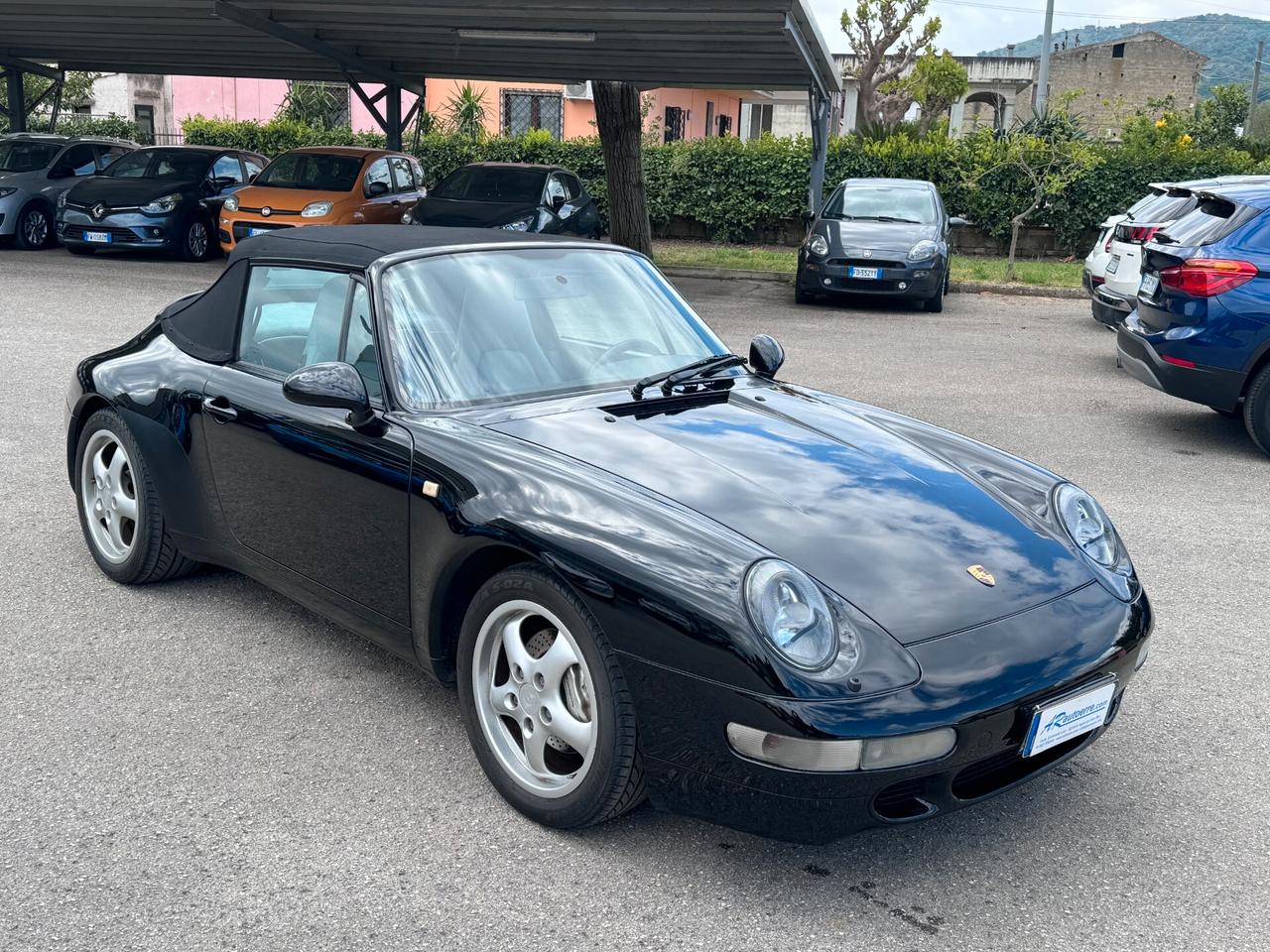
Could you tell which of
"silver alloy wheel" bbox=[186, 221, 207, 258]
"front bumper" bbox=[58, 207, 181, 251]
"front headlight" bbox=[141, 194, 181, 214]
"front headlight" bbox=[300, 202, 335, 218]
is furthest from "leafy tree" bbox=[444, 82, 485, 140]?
"front headlight" bbox=[300, 202, 335, 218]

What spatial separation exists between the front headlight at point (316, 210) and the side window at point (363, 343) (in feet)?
41.0

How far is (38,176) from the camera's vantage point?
18.2 m

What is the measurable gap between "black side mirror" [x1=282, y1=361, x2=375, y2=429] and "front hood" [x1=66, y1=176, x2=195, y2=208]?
14.9 metres

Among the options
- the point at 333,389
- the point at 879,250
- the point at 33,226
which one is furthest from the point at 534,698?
the point at 33,226

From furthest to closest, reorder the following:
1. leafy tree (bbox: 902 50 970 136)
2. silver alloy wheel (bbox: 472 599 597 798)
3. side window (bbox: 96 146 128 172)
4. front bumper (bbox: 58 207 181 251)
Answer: leafy tree (bbox: 902 50 970 136), side window (bbox: 96 146 128 172), front bumper (bbox: 58 207 181 251), silver alloy wheel (bbox: 472 599 597 798)

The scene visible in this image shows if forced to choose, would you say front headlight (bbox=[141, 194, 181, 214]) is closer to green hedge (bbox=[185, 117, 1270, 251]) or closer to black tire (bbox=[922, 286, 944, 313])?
green hedge (bbox=[185, 117, 1270, 251])

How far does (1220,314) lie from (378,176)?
12126 millimetres

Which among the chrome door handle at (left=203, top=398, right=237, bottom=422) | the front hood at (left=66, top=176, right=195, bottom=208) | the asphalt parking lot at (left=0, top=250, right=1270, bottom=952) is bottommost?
the asphalt parking lot at (left=0, top=250, right=1270, bottom=952)

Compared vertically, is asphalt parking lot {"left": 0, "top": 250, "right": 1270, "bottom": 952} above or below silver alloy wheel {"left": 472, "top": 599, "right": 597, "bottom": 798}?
below

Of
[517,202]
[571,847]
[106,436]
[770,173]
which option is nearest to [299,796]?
[571,847]

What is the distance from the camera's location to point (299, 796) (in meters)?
3.42

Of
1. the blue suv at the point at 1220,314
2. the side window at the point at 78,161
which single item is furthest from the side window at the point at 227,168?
the blue suv at the point at 1220,314

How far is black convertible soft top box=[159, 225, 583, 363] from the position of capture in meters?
4.23

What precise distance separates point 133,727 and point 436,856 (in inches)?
47.9
